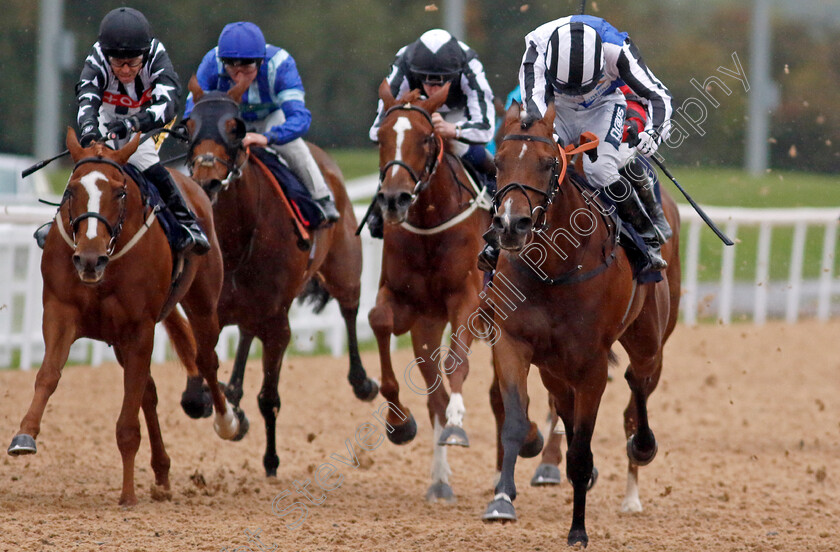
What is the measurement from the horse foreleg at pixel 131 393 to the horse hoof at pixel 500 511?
1.83 metres

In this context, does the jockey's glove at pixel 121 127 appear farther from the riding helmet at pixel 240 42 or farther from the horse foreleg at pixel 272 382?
the horse foreleg at pixel 272 382

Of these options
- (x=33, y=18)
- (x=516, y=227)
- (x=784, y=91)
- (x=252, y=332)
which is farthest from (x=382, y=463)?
(x=784, y=91)

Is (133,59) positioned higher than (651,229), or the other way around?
(133,59)

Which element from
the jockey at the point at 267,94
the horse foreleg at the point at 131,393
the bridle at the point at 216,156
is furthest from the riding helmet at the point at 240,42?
the horse foreleg at the point at 131,393

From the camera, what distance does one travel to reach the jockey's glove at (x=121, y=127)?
557 centimetres

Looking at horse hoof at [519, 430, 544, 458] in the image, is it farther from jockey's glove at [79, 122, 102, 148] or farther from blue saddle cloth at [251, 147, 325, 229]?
jockey's glove at [79, 122, 102, 148]

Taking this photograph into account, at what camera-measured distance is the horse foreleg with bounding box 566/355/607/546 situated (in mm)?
5172

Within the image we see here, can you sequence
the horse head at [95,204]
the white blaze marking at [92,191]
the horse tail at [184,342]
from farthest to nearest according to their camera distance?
the horse tail at [184,342] < the white blaze marking at [92,191] < the horse head at [95,204]

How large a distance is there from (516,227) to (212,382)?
2672mm

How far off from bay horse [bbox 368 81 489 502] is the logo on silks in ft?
3.44

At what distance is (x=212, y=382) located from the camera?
21.6 ft

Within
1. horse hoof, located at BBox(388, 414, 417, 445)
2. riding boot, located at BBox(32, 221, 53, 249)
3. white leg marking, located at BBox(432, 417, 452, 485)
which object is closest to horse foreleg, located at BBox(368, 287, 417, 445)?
horse hoof, located at BBox(388, 414, 417, 445)

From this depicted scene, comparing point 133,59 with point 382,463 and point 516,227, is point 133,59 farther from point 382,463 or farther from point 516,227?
point 382,463

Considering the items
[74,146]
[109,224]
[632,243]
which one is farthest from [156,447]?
[632,243]
